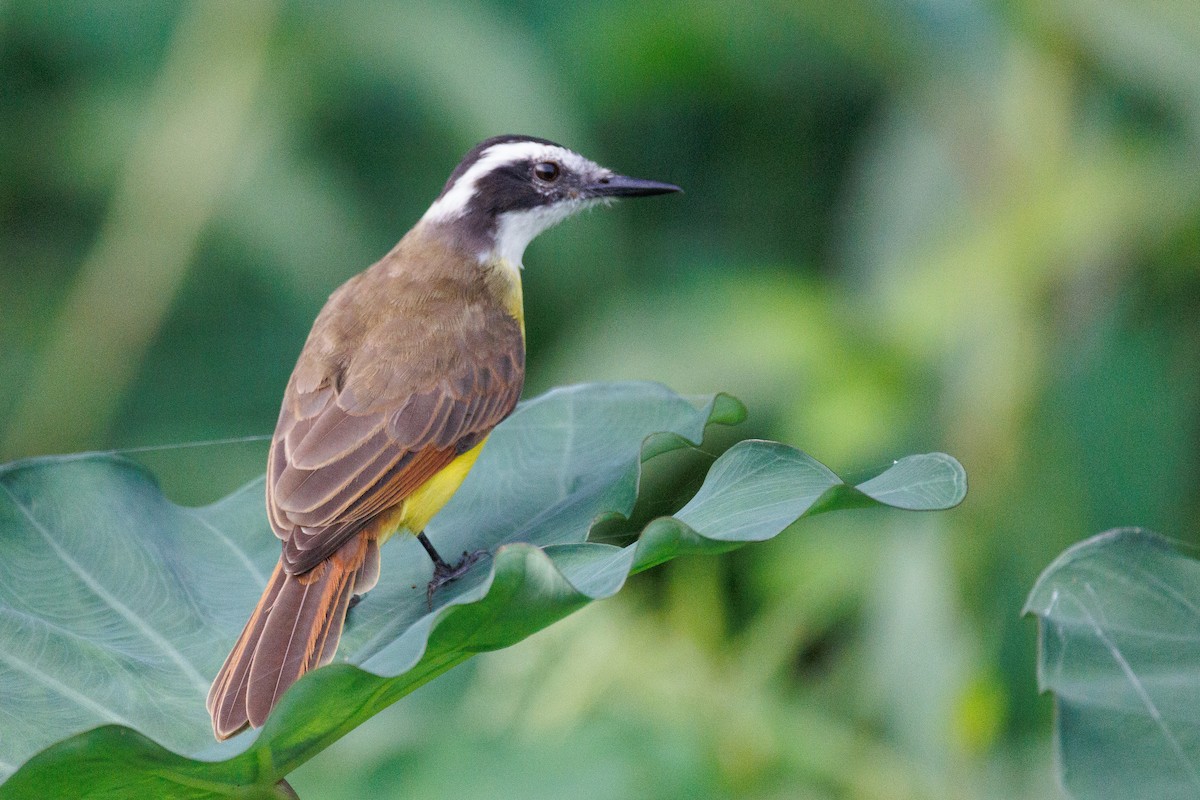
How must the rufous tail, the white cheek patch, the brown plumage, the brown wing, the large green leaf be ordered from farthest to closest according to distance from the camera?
the white cheek patch < the brown wing < the brown plumage < the rufous tail < the large green leaf

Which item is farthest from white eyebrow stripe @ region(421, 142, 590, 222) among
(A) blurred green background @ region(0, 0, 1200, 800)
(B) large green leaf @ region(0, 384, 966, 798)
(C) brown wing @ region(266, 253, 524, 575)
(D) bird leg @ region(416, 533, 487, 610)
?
(D) bird leg @ region(416, 533, 487, 610)

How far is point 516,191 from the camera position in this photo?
3646 mm

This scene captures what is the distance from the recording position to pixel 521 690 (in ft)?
11.8

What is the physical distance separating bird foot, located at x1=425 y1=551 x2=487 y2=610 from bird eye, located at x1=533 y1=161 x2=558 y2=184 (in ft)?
3.90

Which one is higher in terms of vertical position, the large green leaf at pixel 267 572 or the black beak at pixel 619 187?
the black beak at pixel 619 187

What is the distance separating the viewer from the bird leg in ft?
8.77

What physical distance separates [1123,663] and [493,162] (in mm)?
2183

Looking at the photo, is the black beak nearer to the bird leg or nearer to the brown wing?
the brown wing

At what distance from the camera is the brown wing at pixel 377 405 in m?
2.62

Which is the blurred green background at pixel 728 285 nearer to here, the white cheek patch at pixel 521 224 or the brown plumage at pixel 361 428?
the brown plumage at pixel 361 428

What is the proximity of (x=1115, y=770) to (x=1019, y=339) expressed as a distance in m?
2.26

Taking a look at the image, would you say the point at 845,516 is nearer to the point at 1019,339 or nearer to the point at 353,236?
the point at 1019,339

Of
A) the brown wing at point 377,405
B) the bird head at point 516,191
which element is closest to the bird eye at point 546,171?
the bird head at point 516,191

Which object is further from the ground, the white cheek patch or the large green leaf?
the white cheek patch
